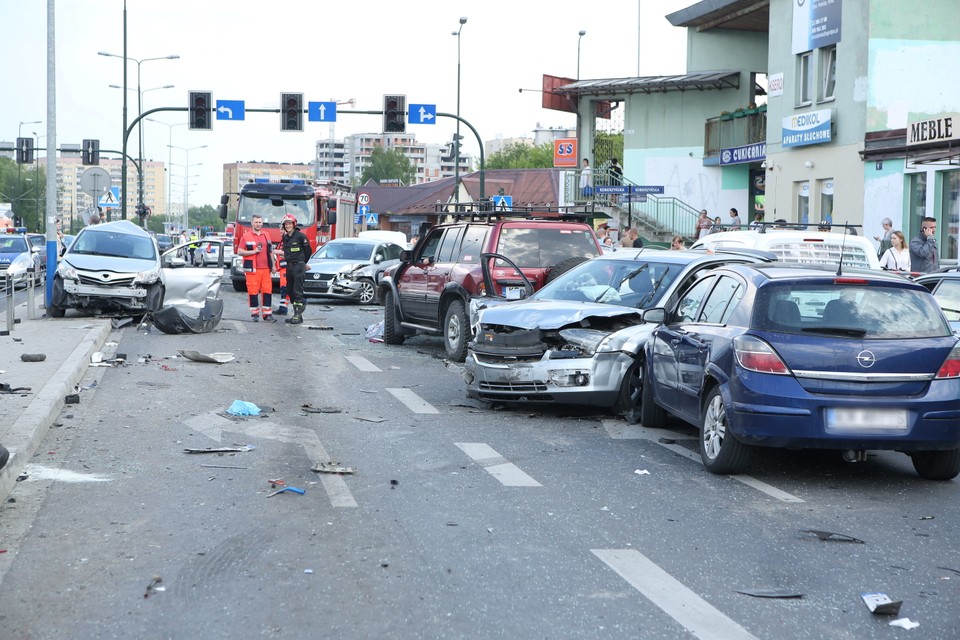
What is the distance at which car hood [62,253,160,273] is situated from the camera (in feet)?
67.9

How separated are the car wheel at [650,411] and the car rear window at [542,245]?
16.1 ft

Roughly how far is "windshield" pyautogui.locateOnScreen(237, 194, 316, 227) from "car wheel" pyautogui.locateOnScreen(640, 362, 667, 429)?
965 inches

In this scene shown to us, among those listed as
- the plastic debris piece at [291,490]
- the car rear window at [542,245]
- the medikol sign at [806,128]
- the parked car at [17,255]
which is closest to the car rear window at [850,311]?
the plastic debris piece at [291,490]

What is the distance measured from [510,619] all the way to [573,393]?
5.90 m

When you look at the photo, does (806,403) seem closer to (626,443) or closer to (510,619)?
(626,443)

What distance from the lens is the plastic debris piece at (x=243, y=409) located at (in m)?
10.7

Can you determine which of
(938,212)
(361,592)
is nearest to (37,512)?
(361,592)

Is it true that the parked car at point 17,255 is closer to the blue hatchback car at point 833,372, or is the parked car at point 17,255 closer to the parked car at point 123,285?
the parked car at point 123,285

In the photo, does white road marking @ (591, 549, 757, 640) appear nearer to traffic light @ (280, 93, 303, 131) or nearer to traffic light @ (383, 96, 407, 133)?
traffic light @ (280, 93, 303, 131)

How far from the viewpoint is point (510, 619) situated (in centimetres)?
491

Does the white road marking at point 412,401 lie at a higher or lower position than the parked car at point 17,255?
lower

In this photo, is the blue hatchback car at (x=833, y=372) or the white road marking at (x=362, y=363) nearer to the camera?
the blue hatchback car at (x=833, y=372)

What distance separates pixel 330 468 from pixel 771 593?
3.58m

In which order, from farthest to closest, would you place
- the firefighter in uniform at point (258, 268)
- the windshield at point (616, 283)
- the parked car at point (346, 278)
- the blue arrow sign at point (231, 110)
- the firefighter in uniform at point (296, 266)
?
the blue arrow sign at point (231, 110) < the parked car at point (346, 278) < the firefighter in uniform at point (296, 266) < the firefighter in uniform at point (258, 268) < the windshield at point (616, 283)
